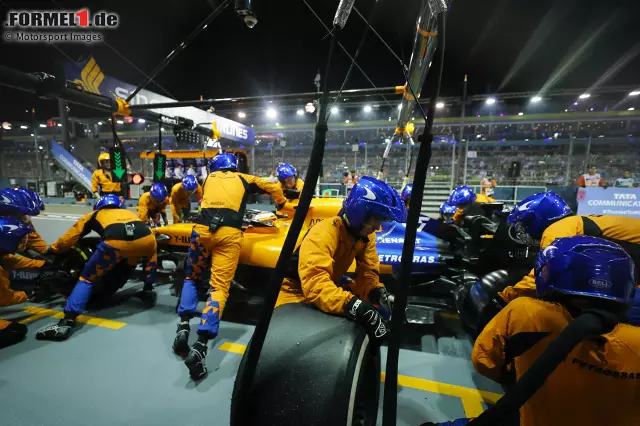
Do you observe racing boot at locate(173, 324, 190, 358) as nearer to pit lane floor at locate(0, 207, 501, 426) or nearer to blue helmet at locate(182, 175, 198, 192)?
pit lane floor at locate(0, 207, 501, 426)

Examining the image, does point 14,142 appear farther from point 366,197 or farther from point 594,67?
point 594,67

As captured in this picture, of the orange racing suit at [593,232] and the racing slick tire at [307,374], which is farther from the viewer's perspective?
the orange racing suit at [593,232]

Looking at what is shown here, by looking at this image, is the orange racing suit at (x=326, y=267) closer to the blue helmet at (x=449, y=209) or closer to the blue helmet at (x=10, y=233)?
the blue helmet at (x=10, y=233)

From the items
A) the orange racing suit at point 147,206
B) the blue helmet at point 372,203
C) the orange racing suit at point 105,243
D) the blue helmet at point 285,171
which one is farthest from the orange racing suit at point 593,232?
the orange racing suit at point 147,206

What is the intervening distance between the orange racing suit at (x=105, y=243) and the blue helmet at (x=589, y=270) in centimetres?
419

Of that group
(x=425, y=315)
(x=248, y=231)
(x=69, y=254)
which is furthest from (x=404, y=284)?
(x=69, y=254)

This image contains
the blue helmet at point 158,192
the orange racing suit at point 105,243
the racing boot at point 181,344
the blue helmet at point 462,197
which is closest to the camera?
the racing boot at point 181,344

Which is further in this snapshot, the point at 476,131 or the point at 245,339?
the point at 476,131

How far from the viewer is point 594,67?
15156 millimetres

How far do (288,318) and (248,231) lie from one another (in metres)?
2.64

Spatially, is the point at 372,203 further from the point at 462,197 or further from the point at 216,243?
the point at 462,197

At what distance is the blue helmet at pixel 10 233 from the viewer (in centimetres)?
300

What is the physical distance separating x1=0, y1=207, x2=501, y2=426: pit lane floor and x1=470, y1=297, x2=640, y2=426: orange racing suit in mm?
1198

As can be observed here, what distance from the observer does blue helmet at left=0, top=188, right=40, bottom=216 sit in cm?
336
